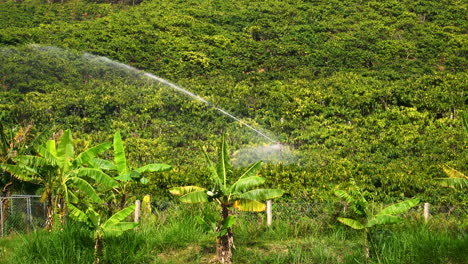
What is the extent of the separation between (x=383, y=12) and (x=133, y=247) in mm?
82842

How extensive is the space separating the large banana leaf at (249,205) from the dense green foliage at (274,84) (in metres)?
13.1

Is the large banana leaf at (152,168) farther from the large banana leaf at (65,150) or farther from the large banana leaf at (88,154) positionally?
the large banana leaf at (65,150)

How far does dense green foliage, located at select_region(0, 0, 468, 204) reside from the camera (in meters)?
35.0

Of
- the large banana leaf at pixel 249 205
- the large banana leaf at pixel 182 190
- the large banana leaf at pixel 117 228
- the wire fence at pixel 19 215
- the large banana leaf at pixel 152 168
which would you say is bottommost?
the wire fence at pixel 19 215

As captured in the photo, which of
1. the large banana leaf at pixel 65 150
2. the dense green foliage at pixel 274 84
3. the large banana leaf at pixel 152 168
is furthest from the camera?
the dense green foliage at pixel 274 84

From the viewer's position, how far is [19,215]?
13.6 meters

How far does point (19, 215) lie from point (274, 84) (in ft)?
147

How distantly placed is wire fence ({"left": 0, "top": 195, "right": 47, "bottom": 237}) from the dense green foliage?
9704mm

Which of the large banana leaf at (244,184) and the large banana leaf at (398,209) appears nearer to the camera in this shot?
the large banana leaf at (398,209)

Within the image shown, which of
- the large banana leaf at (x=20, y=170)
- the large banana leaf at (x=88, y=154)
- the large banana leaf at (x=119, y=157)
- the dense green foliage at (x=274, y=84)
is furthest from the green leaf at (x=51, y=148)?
the dense green foliage at (x=274, y=84)

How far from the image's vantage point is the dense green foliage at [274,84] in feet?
115

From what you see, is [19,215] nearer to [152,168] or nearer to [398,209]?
[152,168]

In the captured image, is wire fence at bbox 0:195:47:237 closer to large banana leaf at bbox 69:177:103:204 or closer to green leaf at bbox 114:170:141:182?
large banana leaf at bbox 69:177:103:204

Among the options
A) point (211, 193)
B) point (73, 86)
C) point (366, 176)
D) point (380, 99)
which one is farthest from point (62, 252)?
point (73, 86)
